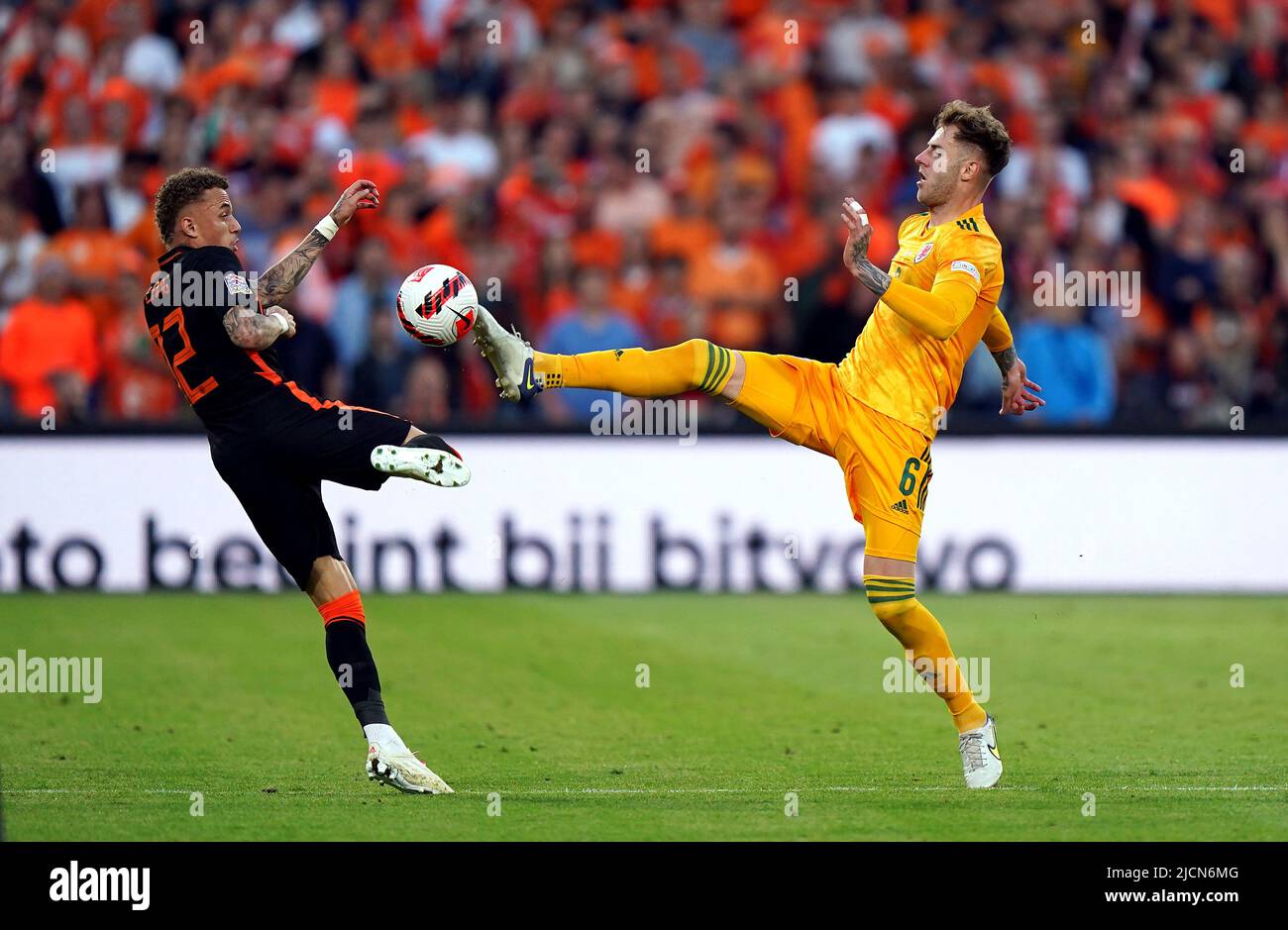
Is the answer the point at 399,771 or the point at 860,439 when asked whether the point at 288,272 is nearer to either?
the point at 399,771

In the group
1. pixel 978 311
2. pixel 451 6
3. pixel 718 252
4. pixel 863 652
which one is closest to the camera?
pixel 978 311

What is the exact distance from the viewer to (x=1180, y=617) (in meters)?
14.9

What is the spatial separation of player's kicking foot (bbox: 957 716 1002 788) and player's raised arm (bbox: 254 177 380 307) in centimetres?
344

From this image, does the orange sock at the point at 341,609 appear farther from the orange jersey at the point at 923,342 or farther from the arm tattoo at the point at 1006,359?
the arm tattoo at the point at 1006,359

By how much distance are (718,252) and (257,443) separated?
9772 mm

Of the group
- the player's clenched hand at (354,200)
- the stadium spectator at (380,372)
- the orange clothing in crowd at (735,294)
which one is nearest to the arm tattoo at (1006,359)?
the player's clenched hand at (354,200)

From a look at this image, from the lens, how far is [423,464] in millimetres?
7977

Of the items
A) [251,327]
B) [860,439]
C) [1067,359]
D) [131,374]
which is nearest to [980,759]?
[860,439]

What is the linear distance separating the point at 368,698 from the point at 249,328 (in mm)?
1610

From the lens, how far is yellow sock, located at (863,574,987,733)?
8469 millimetres

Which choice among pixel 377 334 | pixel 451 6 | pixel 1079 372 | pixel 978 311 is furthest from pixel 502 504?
pixel 978 311

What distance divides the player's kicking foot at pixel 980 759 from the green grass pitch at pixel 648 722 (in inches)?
3.5

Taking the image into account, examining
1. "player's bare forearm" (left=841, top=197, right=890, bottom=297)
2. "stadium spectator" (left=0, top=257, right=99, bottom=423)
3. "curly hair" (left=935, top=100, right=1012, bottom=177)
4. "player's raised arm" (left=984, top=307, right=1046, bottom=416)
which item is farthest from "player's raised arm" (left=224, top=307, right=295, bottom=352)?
"stadium spectator" (left=0, top=257, right=99, bottom=423)
